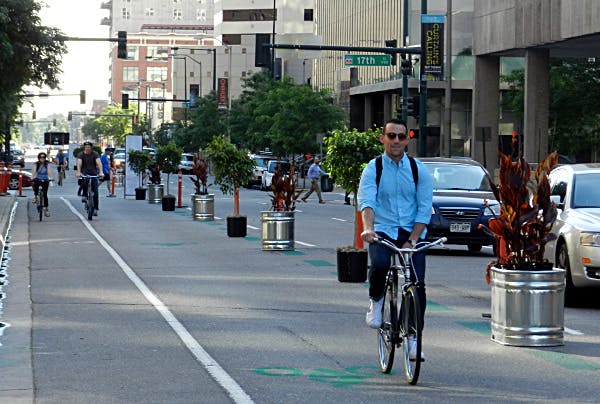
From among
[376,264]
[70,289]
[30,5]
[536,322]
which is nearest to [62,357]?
[376,264]

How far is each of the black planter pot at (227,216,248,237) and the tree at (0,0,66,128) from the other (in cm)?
1685

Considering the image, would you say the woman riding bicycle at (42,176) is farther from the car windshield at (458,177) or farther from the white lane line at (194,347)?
the white lane line at (194,347)

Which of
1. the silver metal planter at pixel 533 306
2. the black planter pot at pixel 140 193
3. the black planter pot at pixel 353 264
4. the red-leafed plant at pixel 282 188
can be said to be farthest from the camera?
the black planter pot at pixel 140 193

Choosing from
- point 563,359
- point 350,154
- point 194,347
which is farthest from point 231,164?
point 563,359

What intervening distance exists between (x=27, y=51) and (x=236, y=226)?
18263 mm

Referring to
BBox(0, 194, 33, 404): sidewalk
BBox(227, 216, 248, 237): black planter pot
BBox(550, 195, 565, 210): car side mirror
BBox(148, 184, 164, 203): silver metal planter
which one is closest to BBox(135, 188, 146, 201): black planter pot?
BBox(148, 184, 164, 203): silver metal planter

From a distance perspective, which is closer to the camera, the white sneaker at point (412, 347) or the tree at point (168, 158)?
the white sneaker at point (412, 347)

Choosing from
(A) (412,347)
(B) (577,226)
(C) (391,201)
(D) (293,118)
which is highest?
(D) (293,118)

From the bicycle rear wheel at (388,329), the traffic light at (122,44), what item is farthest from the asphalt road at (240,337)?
the traffic light at (122,44)

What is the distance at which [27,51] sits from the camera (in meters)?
44.0

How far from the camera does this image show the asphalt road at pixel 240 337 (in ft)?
31.8

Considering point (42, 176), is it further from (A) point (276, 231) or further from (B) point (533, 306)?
(B) point (533, 306)

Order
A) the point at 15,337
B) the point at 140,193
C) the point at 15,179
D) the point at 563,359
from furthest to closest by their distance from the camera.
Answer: the point at 15,179 < the point at 140,193 < the point at 15,337 < the point at 563,359

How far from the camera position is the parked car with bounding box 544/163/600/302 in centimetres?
1515
